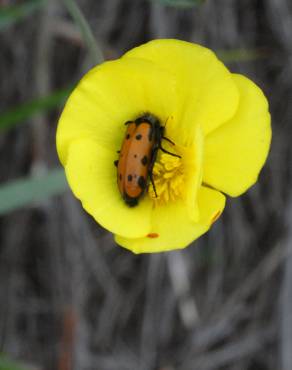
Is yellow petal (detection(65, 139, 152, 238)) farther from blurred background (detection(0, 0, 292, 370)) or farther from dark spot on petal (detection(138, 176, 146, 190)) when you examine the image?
blurred background (detection(0, 0, 292, 370))

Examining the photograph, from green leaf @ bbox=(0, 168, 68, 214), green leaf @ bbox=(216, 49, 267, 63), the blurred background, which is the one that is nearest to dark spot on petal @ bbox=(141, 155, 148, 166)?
green leaf @ bbox=(0, 168, 68, 214)

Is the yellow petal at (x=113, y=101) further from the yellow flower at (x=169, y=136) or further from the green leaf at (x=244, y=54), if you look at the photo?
the green leaf at (x=244, y=54)

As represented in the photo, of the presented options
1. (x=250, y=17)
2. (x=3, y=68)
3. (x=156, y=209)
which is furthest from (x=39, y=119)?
(x=156, y=209)

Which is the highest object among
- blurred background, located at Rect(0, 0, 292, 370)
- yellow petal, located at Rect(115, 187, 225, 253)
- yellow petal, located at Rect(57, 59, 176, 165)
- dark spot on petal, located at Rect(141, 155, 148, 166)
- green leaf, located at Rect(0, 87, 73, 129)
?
yellow petal, located at Rect(57, 59, 176, 165)

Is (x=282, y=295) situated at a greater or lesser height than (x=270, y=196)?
lesser

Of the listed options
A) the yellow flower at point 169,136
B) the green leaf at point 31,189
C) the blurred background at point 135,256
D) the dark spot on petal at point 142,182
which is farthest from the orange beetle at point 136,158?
the blurred background at point 135,256

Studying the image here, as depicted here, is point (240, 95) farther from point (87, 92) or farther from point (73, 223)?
point (73, 223)

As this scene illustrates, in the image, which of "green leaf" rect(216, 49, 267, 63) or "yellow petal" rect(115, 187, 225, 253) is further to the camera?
"green leaf" rect(216, 49, 267, 63)
